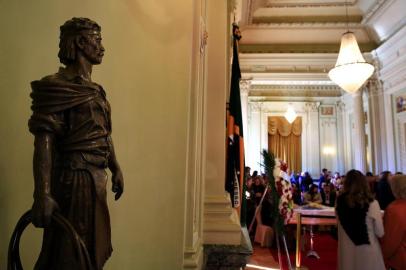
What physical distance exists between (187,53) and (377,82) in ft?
32.0

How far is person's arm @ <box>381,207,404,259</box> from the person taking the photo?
10.2 ft

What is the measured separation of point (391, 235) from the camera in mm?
3176

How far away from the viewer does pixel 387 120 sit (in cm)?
957

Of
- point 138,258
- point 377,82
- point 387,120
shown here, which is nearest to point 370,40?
point 377,82

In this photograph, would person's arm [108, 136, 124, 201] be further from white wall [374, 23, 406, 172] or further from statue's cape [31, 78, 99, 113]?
white wall [374, 23, 406, 172]

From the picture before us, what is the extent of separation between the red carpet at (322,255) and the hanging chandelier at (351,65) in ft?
10.7

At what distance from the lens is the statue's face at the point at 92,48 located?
1018 mm

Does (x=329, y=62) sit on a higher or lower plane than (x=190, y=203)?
higher

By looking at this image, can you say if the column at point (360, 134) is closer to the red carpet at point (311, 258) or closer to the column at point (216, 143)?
the red carpet at point (311, 258)

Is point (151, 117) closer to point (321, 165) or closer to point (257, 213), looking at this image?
point (257, 213)

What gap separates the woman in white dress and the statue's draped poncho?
2.87 meters

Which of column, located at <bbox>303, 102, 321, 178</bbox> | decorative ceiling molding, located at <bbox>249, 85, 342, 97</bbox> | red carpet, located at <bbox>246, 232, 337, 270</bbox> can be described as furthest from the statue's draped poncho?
column, located at <bbox>303, 102, 321, 178</bbox>

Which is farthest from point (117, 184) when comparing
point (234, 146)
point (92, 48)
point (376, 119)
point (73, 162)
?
point (376, 119)

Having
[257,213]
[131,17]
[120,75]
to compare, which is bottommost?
[257,213]
